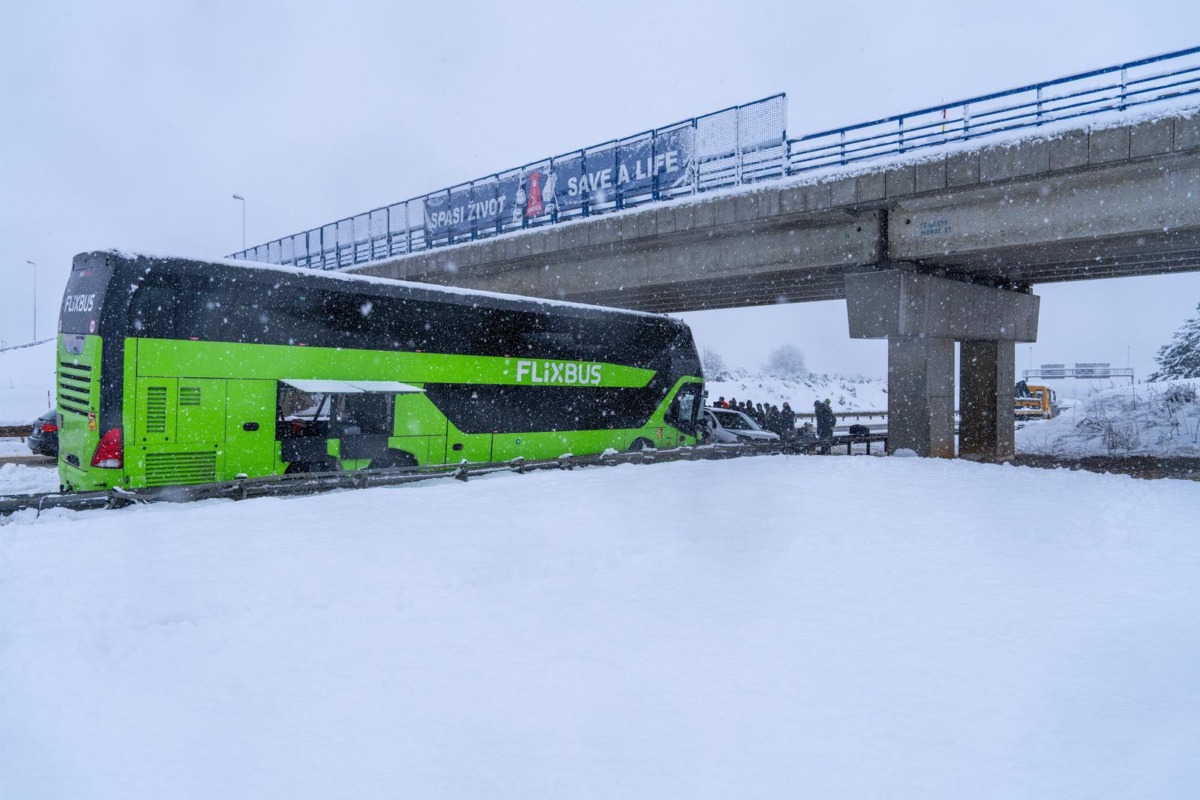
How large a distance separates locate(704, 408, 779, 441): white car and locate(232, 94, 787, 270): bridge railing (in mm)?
6820

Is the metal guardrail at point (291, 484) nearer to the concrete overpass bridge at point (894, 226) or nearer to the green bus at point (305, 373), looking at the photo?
the green bus at point (305, 373)

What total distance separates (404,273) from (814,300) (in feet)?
50.5

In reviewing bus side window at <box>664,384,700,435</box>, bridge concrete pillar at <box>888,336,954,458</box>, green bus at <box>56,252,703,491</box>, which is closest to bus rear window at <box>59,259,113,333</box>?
green bus at <box>56,252,703,491</box>

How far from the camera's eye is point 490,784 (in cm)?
390

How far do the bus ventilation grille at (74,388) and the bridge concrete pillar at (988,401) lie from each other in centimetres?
2227

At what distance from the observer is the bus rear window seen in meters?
10.4

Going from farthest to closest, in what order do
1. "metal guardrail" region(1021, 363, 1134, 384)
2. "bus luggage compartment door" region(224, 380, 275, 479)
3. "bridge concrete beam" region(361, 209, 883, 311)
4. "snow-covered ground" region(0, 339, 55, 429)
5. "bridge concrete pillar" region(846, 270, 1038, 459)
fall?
"metal guardrail" region(1021, 363, 1134, 384) < "snow-covered ground" region(0, 339, 55, 429) < "bridge concrete beam" region(361, 209, 883, 311) < "bridge concrete pillar" region(846, 270, 1038, 459) < "bus luggage compartment door" region(224, 380, 275, 479)

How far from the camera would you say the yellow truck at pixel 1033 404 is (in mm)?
41250

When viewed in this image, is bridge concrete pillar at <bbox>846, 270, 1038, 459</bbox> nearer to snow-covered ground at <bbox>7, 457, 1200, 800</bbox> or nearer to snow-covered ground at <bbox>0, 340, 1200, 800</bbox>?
snow-covered ground at <bbox>0, 340, 1200, 800</bbox>

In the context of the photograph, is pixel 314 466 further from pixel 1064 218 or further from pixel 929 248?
pixel 1064 218

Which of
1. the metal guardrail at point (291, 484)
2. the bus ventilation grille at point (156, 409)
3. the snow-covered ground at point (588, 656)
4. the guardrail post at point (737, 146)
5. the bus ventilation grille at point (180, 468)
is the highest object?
the guardrail post at point (737, 146)

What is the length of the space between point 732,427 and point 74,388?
1705 cm

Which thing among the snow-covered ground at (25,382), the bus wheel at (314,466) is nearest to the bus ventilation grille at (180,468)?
the bus wheel at (314,466)

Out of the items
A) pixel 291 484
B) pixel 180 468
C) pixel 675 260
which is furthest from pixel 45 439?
pixel 675 260
